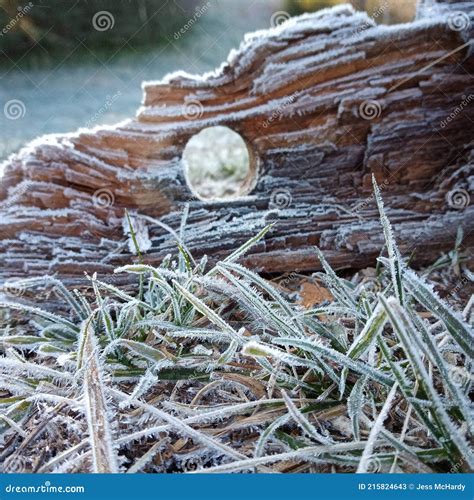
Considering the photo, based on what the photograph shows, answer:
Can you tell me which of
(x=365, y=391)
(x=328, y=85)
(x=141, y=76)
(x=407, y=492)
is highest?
(x=141, y=76)

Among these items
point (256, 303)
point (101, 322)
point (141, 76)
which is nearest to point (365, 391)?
point (256, 303)

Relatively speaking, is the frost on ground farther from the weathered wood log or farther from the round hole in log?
the round hole in log

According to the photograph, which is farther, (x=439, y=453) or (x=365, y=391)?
(x=365, y=391)

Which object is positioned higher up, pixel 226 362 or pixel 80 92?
pixel 80 92

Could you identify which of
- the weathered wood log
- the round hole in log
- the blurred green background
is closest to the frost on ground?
the weathered wood log

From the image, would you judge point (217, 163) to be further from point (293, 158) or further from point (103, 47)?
point (103, 47)

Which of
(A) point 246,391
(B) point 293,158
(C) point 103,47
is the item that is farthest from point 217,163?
(A) point 246,391

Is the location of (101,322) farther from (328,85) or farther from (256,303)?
(328,85)
